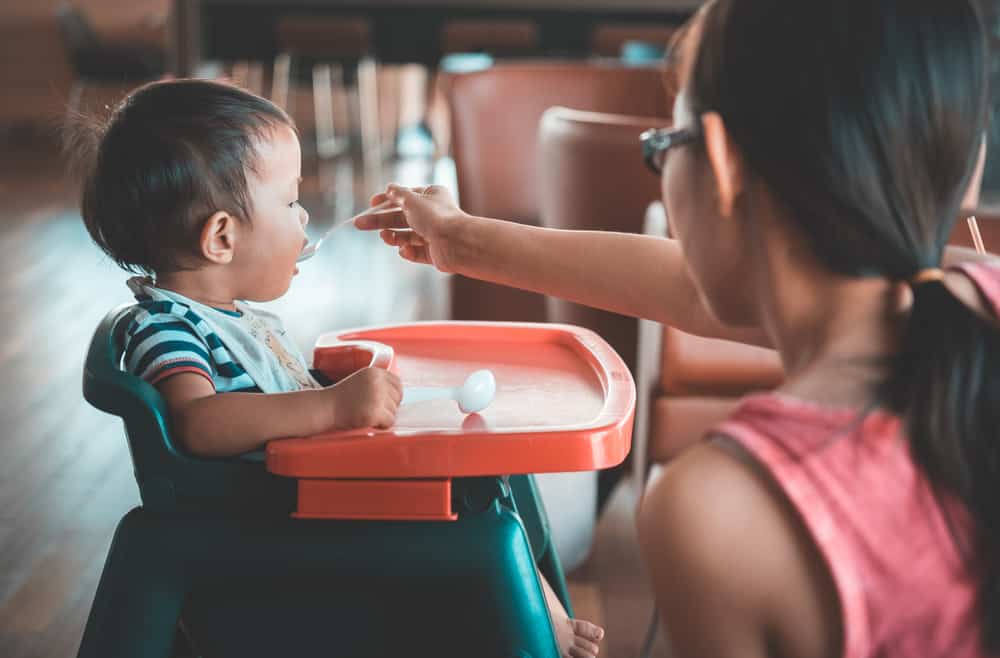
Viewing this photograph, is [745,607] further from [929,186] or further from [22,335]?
[22,335]

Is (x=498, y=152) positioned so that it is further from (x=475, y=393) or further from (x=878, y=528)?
Answer: (x=878, y=528)

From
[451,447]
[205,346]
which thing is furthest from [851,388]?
[205,346]

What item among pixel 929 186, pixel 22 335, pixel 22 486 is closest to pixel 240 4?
pixel 22 335

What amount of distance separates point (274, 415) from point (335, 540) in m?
0.12

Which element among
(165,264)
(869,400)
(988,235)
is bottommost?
(988,235)

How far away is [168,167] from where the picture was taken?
1040 mm

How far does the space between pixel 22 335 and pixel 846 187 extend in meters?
2.90

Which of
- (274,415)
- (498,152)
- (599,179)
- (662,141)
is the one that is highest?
(662,141)

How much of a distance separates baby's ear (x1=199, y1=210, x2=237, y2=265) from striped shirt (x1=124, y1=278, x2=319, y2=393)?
1.9 inches

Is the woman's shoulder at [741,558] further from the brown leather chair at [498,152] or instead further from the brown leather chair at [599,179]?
the brown leather chair at [498,152]

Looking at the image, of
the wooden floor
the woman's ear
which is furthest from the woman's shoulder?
the wooden floor

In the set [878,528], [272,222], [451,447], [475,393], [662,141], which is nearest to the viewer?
[878,528]

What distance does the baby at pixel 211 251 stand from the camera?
0.95 metres

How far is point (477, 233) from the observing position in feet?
3.59
